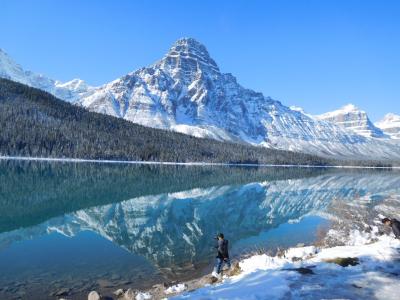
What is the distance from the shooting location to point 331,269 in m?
21.3

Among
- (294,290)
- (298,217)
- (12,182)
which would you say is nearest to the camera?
(294,290)

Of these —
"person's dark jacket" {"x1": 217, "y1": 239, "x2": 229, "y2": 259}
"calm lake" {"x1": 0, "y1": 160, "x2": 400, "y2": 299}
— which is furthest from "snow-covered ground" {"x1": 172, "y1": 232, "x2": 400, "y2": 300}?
"calm lake" {"x1": 0, "y1": 160, "x2": 400, "y2": 299}

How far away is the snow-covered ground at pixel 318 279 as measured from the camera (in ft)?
56.2

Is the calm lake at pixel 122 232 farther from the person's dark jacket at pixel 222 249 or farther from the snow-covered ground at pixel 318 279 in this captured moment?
the snow-covered ground at pixel 318 279

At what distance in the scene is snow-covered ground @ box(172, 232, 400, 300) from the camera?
675 inches

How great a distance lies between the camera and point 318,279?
1945 cm

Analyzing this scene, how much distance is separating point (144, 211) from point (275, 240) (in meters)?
26.0

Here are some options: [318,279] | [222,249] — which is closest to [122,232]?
[222,249]

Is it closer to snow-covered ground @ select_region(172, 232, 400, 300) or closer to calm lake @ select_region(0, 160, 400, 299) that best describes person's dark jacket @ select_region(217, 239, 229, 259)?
snow-covered ground @ select_region(172, 232, 400, 300)

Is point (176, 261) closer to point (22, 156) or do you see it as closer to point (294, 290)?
point (294, 290)

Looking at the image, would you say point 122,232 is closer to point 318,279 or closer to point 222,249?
point 222,249

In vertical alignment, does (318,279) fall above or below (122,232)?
above

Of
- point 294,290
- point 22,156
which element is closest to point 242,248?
point 294,290

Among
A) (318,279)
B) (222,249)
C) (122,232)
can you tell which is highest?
(318,279)
